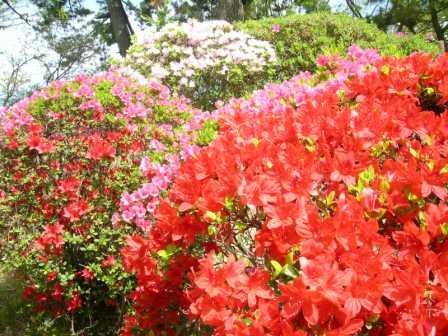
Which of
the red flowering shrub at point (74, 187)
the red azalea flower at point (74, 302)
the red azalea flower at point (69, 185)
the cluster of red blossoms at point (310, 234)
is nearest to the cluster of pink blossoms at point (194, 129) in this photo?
the red flowering shrub at point (74, 187)

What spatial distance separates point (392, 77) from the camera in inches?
107

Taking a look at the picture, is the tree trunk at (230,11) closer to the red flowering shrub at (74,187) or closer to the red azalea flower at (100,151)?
the red flowering shrub at (74,187)

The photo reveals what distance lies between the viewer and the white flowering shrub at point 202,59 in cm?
696

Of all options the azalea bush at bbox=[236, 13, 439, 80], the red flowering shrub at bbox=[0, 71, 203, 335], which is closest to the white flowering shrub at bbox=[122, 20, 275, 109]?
the azalea bush at bbox=[236, 13, 439, 80]

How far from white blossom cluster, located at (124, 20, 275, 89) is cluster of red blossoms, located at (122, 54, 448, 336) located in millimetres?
4754

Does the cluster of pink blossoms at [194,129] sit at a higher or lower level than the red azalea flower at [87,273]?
higher

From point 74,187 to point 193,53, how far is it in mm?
4220

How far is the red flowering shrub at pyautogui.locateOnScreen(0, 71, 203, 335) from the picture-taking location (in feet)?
11.4

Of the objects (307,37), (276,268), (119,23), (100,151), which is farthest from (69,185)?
(119,23)

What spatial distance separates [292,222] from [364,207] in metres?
0.28

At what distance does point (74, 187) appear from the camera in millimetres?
3568

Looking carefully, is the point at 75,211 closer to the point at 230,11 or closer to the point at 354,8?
the point at 230,11

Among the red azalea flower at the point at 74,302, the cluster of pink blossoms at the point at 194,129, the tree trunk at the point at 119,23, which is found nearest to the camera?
the cluster of pink blossoms at the point at 194,129

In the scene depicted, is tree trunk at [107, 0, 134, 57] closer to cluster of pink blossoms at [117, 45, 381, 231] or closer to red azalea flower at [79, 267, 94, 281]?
cluster of pink blossoms at [117, 45, 381, 231]
